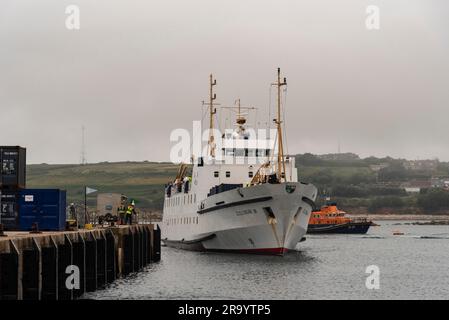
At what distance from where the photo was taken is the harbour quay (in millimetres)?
32281

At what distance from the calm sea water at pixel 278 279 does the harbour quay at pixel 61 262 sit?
4.13 ft

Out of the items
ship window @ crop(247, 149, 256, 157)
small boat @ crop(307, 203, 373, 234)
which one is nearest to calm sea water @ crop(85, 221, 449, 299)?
ship window @ crop(247, 149, 256, 157)

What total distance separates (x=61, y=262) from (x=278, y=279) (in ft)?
61.3

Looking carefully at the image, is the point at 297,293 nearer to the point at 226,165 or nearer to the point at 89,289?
the point at 89,289

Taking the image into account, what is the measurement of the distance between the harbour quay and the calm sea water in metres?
1.26

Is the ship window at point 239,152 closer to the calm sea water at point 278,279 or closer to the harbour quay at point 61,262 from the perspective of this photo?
the calm sea water at point 278,279

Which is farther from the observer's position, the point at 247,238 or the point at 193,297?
the point at 247,238

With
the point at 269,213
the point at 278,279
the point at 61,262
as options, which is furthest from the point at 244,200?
the point at 61,262

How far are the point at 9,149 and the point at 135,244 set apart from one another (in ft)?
51.7

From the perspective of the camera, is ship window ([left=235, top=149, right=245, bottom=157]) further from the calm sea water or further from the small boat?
the small boat

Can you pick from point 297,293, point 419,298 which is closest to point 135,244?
point 297,293

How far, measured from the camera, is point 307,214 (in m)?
71.6

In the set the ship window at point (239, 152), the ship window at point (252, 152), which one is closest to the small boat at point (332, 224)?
the ship window at point (252, 152)

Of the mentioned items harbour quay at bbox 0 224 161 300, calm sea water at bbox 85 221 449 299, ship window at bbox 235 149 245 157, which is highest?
ship window at bbox 235 149 245 157
